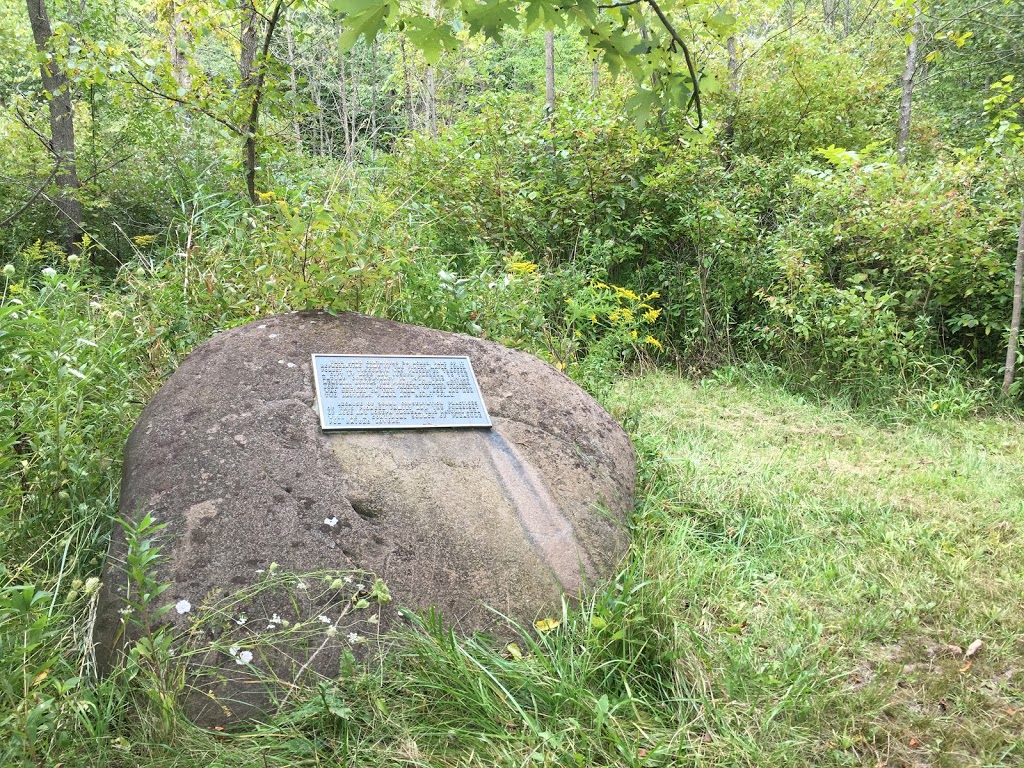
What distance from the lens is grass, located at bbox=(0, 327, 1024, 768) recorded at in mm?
1882

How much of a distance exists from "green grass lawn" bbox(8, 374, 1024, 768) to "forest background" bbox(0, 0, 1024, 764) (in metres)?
0.19

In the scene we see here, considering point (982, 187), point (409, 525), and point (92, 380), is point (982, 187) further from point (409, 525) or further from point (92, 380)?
point (92, 380)

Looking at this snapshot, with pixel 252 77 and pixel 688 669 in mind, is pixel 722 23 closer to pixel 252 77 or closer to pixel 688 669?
pixel 688 669

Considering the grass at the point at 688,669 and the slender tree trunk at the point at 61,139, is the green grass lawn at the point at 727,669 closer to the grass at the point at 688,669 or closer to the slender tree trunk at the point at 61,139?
the grass at the point at 688,669

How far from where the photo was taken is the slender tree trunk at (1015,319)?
4.79 meters

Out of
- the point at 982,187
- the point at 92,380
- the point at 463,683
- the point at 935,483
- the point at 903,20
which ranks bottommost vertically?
the point at 935,483

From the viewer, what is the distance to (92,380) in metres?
3.11

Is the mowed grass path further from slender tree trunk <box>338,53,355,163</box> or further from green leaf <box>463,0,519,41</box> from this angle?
slender tree trunk <box>338,53,355,163</box>

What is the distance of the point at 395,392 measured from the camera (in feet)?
9.77

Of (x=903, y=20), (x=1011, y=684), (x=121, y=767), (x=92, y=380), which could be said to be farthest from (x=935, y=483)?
(x=92, y=380)

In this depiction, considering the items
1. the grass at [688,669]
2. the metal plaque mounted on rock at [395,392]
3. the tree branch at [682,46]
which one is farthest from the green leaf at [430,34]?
the grass at [688,669]

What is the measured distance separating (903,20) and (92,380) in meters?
5.01

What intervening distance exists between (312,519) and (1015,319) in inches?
195

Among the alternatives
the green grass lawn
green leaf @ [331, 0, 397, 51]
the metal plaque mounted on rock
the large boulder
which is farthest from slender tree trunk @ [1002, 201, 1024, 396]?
green leaf @ [331, 0, 397, 51]
